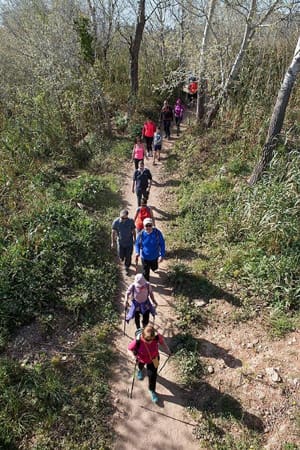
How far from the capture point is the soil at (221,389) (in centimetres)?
473

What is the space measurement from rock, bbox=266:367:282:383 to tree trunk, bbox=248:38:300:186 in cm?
511

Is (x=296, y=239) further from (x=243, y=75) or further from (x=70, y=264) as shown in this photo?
(x=243, y=75)

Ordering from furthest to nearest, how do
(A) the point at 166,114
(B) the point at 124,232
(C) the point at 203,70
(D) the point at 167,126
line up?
(D) the point at 167,126 → (A) the point at 166,114 → (C) the point at 203,70 → (B) the point at 124,232

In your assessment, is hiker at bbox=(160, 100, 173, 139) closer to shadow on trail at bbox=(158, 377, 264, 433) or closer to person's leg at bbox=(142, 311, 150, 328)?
person's leg at bbox=(142, 311, 150, 328)

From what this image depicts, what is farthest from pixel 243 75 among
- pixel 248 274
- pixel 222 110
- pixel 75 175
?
pixel 248 274

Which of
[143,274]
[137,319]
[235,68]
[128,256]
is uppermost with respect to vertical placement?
[235,68]

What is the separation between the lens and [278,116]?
823cm

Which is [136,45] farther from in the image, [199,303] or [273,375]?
[273,375]

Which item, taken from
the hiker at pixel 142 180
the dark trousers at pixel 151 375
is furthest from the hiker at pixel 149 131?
the dark trousers at pixel 151 375

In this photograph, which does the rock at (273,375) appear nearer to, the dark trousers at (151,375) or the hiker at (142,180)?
the dark trousers at (151,375)

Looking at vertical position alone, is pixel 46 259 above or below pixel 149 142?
below

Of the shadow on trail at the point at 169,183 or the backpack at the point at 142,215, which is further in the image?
the shadow on trail at the point at 169,183

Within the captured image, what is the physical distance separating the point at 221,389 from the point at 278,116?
6592 millimetres

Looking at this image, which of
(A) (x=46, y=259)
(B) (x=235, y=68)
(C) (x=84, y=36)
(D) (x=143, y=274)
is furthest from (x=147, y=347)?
(C) (x=84, y=36)
